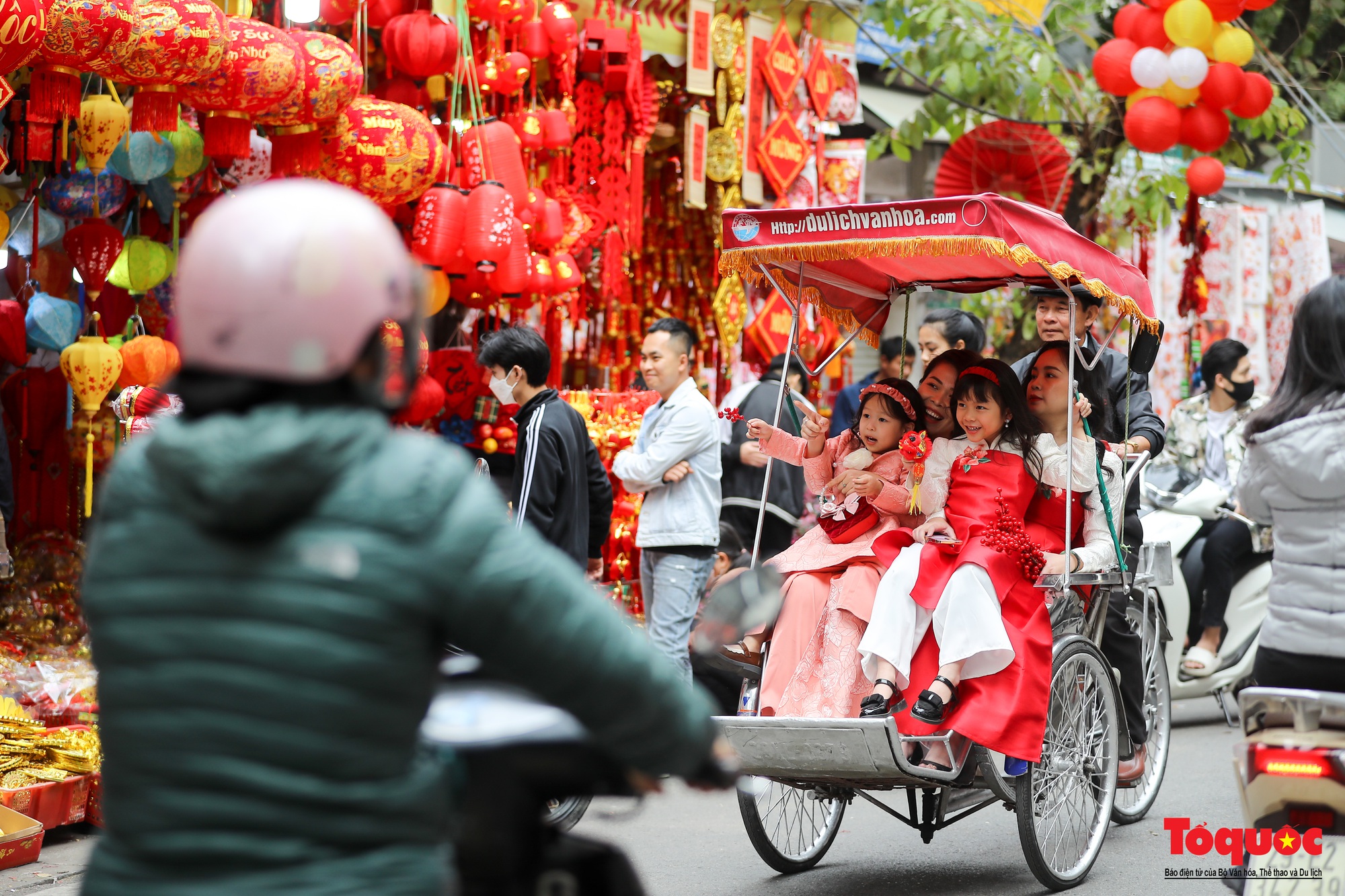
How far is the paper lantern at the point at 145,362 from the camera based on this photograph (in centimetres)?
675

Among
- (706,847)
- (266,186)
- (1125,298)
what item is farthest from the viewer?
(706,847)

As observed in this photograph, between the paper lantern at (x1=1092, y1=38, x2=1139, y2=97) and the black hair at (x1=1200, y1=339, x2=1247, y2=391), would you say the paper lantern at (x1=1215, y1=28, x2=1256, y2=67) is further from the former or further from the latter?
the black hair at (x1=1200, y1=339, x2=1247, y2=391)

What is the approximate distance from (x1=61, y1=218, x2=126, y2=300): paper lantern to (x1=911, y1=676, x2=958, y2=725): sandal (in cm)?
432

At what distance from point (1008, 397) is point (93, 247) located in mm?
4231

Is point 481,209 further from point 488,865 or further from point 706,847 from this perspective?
point 488,865

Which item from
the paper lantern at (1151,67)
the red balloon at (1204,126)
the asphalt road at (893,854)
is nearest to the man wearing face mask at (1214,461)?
the red balloon at (1204,126)

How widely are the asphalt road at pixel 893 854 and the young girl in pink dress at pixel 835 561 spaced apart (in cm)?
73

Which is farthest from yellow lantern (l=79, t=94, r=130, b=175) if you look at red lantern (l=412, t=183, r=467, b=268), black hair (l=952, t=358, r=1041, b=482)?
black hair (l=952, t=358, r=1041, b=482)

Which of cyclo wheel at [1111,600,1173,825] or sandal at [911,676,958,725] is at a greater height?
sandal at [911,676,958,725]

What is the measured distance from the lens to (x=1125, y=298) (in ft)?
17.7

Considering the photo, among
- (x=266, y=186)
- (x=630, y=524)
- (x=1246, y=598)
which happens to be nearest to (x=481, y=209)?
(x=630, y=524)

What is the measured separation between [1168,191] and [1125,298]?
5.81 m

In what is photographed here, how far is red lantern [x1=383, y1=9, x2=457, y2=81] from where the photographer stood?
294 inches

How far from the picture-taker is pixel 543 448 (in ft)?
20.6
